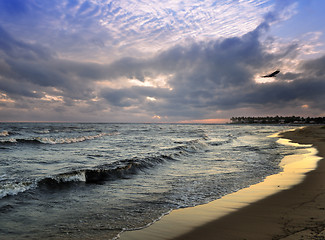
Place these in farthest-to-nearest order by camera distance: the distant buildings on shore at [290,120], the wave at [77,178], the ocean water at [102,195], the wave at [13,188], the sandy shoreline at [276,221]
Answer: the distant buildings on shore at [290,120], the wave at [77,178], the wave at [13,188], the ocean water at [102,195], the sandy shoreline at [276,221]

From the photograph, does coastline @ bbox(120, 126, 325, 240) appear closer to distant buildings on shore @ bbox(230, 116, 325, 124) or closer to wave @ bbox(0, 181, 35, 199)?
wave @ bbox(0, 181, 35, 199)

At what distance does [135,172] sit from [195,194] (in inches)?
159

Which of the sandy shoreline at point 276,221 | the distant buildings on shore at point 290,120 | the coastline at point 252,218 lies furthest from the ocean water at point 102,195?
the distant buildings on shore at point 290,120

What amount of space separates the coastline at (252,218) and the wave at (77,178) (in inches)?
171

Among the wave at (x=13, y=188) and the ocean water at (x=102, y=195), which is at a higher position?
the wave at (x=13, y=188)

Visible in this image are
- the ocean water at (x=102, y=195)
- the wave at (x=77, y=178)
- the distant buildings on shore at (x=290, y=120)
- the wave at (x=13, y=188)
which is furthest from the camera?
the distant buildings on shore at (x=290, y=120)

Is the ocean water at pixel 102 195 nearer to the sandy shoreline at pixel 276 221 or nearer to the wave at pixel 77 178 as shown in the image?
the wave at pixel 77 178

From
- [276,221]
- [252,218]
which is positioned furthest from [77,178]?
[276,221]

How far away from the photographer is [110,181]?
8125mm

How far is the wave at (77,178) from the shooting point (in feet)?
21.0

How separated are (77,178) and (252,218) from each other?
20.3 ft

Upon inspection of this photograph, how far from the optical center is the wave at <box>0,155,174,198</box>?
251 inches

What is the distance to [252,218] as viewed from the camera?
4359 millimetres

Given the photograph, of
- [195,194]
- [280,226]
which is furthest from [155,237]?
[195,194]
